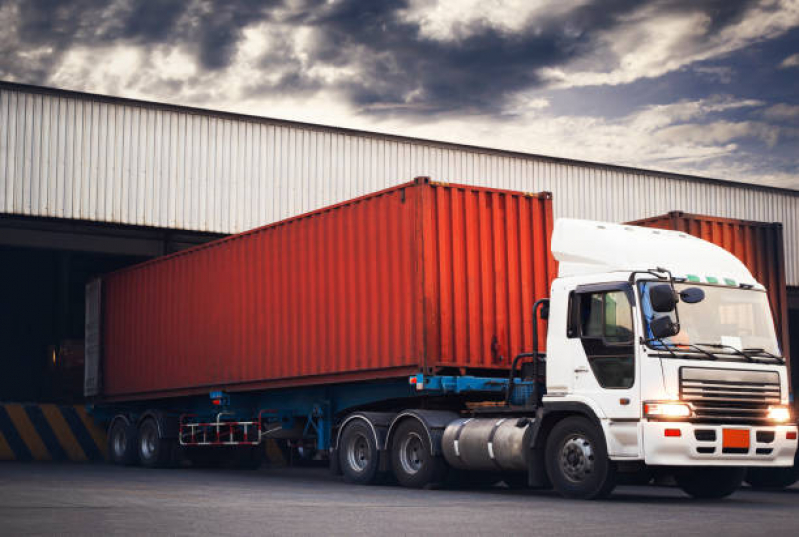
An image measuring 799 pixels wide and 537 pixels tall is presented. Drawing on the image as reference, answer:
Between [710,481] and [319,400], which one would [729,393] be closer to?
[710,481]

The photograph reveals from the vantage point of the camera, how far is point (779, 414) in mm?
11969

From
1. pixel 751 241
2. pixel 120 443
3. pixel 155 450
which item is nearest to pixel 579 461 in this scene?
pixel 751 241

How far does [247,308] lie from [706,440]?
913 cm

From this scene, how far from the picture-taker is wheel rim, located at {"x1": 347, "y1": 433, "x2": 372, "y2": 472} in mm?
15055

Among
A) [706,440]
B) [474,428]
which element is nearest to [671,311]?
[706,440]

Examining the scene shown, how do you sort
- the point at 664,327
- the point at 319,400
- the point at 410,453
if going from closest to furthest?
the point at 664,327 < the point at 410,453 < the point at 319,400

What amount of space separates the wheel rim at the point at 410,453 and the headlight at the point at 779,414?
447 cm

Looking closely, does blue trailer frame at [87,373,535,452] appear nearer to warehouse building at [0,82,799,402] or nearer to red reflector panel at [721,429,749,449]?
red reflector panel at [721,429,749,449]

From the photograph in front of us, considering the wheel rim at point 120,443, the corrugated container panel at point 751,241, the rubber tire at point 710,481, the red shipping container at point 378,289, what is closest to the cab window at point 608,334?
the rubber tire at point 710,481

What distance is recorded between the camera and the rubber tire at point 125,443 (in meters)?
21.7

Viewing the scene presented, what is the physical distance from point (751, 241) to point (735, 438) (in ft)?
20.4

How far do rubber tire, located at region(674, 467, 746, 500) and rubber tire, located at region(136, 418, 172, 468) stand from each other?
35.2ft

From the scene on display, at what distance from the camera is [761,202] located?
104 feet

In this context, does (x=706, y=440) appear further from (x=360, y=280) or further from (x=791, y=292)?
(x=791, y=292)
